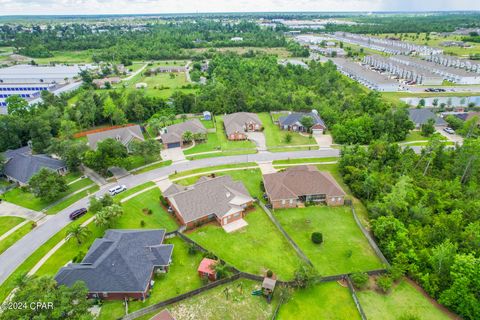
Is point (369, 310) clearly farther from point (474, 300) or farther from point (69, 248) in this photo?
point (69, 248)

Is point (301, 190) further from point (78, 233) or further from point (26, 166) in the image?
point (26, 166)

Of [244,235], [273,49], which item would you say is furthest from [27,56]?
[244,235]

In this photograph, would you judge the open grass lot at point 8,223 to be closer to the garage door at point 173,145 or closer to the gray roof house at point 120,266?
the gray roof house at point 120,266

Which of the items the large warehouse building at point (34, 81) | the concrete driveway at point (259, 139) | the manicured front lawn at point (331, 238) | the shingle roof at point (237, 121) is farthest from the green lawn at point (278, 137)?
the large warehouse building at point (34, 81)

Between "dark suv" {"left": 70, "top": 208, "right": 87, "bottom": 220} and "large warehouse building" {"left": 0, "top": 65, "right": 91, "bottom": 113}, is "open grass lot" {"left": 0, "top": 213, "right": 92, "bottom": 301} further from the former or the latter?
"large warehouse building" {"left": 0, "top": 65, "right": 91, "bottom": 113}

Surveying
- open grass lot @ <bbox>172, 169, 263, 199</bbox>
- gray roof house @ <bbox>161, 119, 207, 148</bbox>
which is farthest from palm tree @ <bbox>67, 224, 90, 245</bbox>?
gray roof house @ <bbox>161, 119, 207, 148</bbox>

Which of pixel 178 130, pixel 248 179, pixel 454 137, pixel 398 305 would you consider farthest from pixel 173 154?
pixel 454 137
